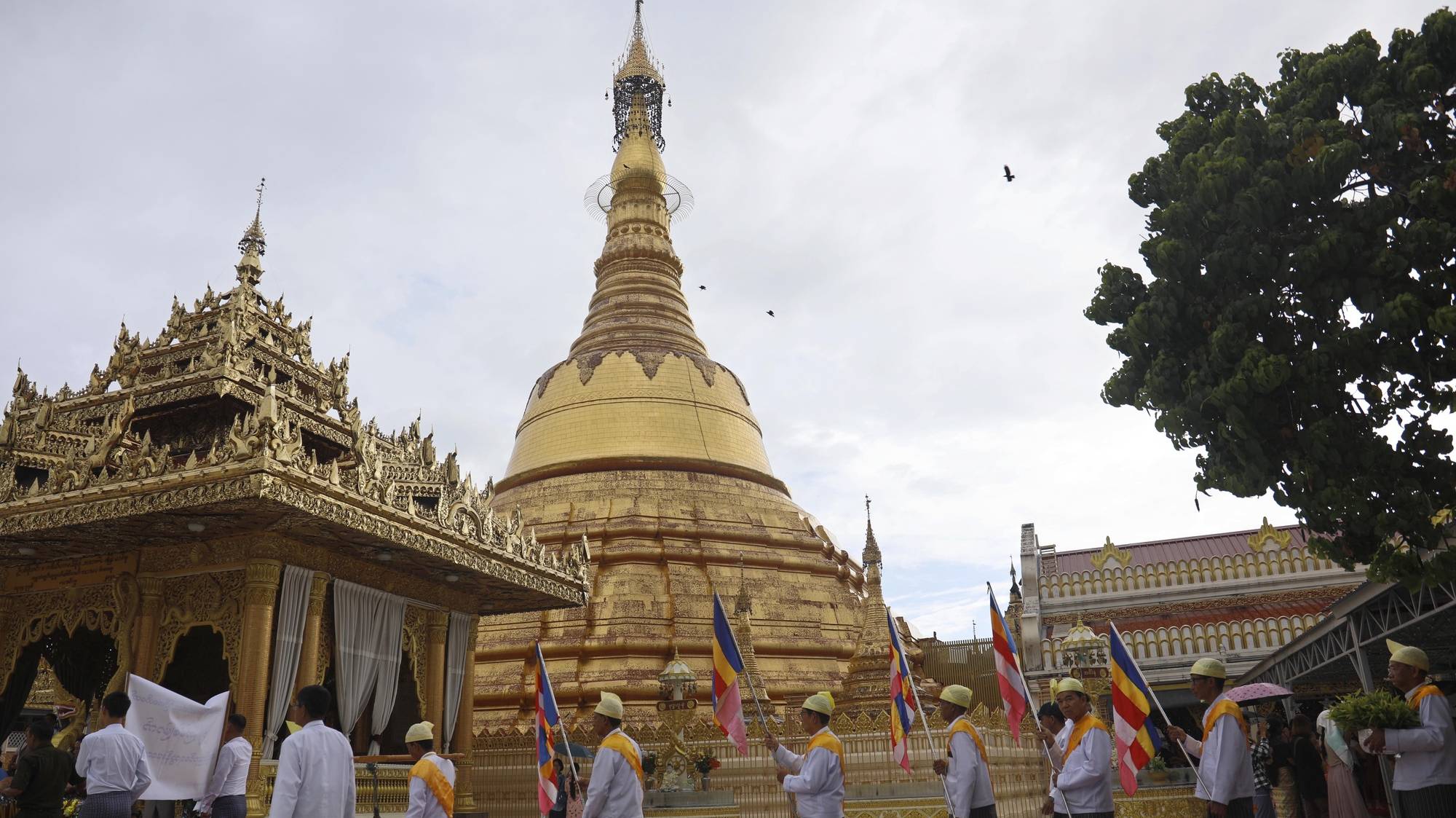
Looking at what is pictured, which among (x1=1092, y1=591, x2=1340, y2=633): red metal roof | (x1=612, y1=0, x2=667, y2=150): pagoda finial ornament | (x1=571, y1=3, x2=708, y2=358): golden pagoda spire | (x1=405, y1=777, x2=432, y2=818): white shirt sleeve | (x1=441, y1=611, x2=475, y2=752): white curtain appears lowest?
(x1=405, y1=777, x2=432, y2=818): white shirt sleeve

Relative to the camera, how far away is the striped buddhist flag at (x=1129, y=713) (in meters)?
9.09

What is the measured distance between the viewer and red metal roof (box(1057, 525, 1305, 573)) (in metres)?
25.8

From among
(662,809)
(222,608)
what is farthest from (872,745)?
(222,608)

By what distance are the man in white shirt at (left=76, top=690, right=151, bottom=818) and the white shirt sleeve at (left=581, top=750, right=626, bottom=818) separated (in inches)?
134

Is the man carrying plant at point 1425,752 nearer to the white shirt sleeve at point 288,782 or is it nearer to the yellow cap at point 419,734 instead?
the yellow cap at point 419,734

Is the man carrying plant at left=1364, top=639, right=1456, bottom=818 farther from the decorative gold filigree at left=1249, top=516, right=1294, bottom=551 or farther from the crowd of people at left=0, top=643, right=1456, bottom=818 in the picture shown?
the decorative gold filigree at left=1249, top=516, right=1294, bottom=551

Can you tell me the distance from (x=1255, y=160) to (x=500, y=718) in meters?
18.2

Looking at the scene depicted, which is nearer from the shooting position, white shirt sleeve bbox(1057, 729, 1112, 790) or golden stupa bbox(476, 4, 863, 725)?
white shirt sleeve bbox(1057, 729, 1112, 790)

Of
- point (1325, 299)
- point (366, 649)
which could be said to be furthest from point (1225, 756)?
point (366, 649)

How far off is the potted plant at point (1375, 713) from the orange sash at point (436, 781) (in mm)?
6503

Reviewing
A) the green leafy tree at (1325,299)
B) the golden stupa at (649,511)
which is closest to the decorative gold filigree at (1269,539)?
the golden stupa at (649,511)

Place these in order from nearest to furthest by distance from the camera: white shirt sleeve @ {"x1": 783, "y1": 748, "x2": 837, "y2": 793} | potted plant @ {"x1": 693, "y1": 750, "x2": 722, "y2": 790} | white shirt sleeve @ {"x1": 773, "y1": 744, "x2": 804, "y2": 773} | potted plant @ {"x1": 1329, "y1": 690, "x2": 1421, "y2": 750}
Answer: potted plant @ {"x1": 1329, "y1": 690, "x2": 1421, "y2": 750} → white shirt sleeve @ {"x1": 783, "y1": 748, "x2": 837, "y2": 793} → white shirt sleeve @ {"x1": 773, "y1": 744, "x2": 804, "y2": 773} → potted plant @ {"x1": 693, "y1": 750, "x2": 722, "y2": 790}

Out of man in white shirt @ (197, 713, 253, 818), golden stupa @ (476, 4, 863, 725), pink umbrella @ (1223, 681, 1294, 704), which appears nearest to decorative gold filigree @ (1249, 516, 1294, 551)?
golden stupa @ (476, 4, 863, 725)

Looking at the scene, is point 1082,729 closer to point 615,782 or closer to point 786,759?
point 786,759
